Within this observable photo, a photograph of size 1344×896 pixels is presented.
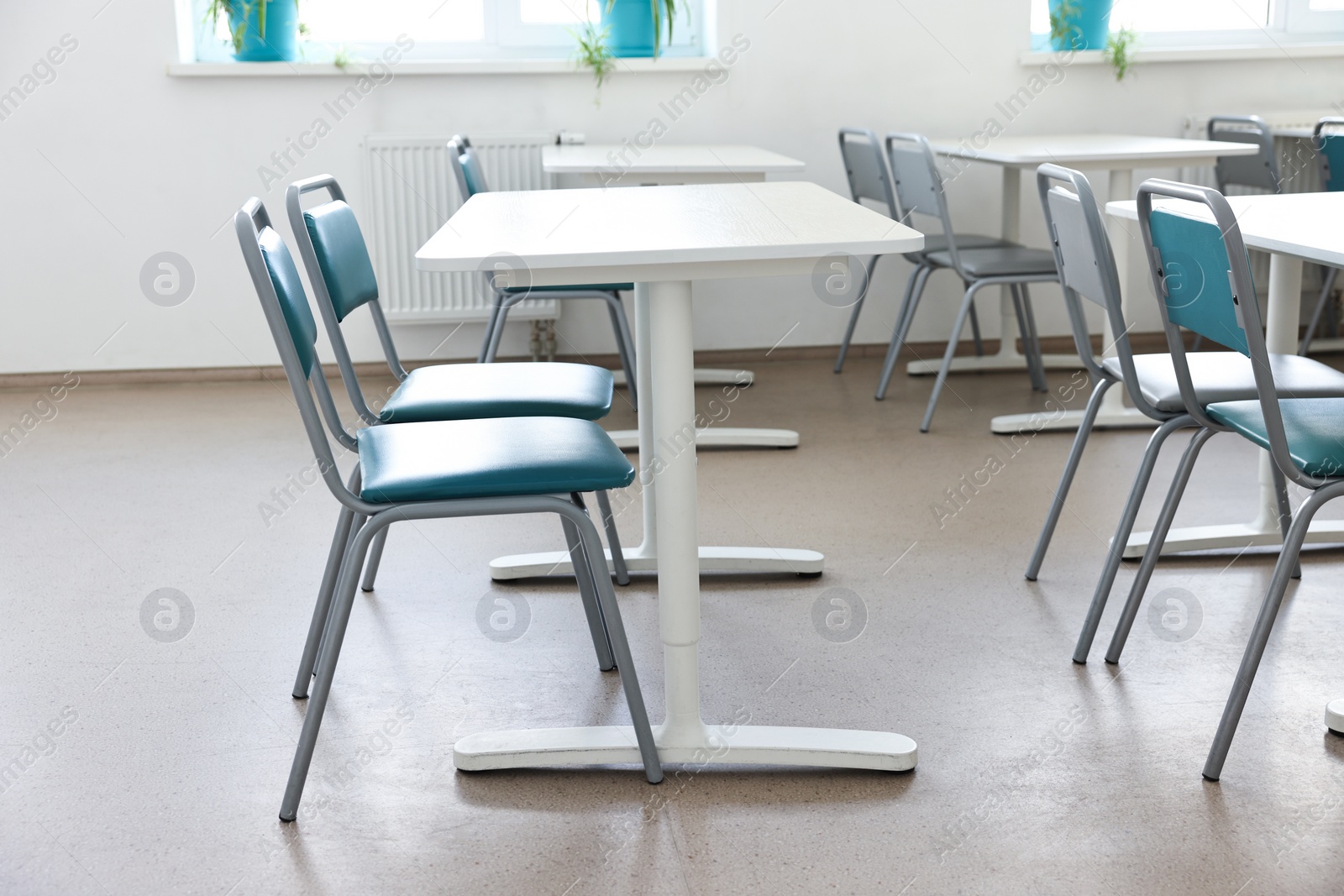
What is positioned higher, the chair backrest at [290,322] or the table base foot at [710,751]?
the chair backrest at [290,322]

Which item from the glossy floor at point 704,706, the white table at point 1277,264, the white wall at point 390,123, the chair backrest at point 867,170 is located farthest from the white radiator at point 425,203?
the white table at point 1277,264

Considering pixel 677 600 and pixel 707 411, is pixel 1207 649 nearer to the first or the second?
pixel 677 600

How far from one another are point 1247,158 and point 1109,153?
97 cm

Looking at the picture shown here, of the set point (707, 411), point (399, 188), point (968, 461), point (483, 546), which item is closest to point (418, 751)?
point (483, 546)

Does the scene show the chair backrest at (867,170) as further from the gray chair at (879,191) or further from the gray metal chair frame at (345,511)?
the gray metal chair frame at (345,511)

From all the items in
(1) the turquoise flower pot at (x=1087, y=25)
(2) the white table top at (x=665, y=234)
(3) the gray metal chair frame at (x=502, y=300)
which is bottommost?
(3) the gray metal chair frame at (x=502, y=300)

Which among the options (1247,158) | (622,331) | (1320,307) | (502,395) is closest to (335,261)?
(502,395)

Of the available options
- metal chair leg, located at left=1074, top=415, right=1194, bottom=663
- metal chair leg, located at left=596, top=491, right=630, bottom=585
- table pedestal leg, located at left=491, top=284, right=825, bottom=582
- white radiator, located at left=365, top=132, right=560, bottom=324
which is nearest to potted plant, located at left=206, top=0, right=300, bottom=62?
white radiator, located at left=365, top=132, right=560, bottom=324

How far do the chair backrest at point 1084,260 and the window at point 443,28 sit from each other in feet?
8.16

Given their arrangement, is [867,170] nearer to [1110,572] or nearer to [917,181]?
[917,181]

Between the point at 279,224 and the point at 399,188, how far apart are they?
39 centimetres

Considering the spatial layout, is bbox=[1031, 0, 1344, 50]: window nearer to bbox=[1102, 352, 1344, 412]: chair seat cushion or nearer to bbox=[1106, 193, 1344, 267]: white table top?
bbox=[1106, 193, 1344, 267]: white table top

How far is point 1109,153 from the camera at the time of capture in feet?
10.6

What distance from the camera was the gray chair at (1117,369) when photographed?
70.7 inches
